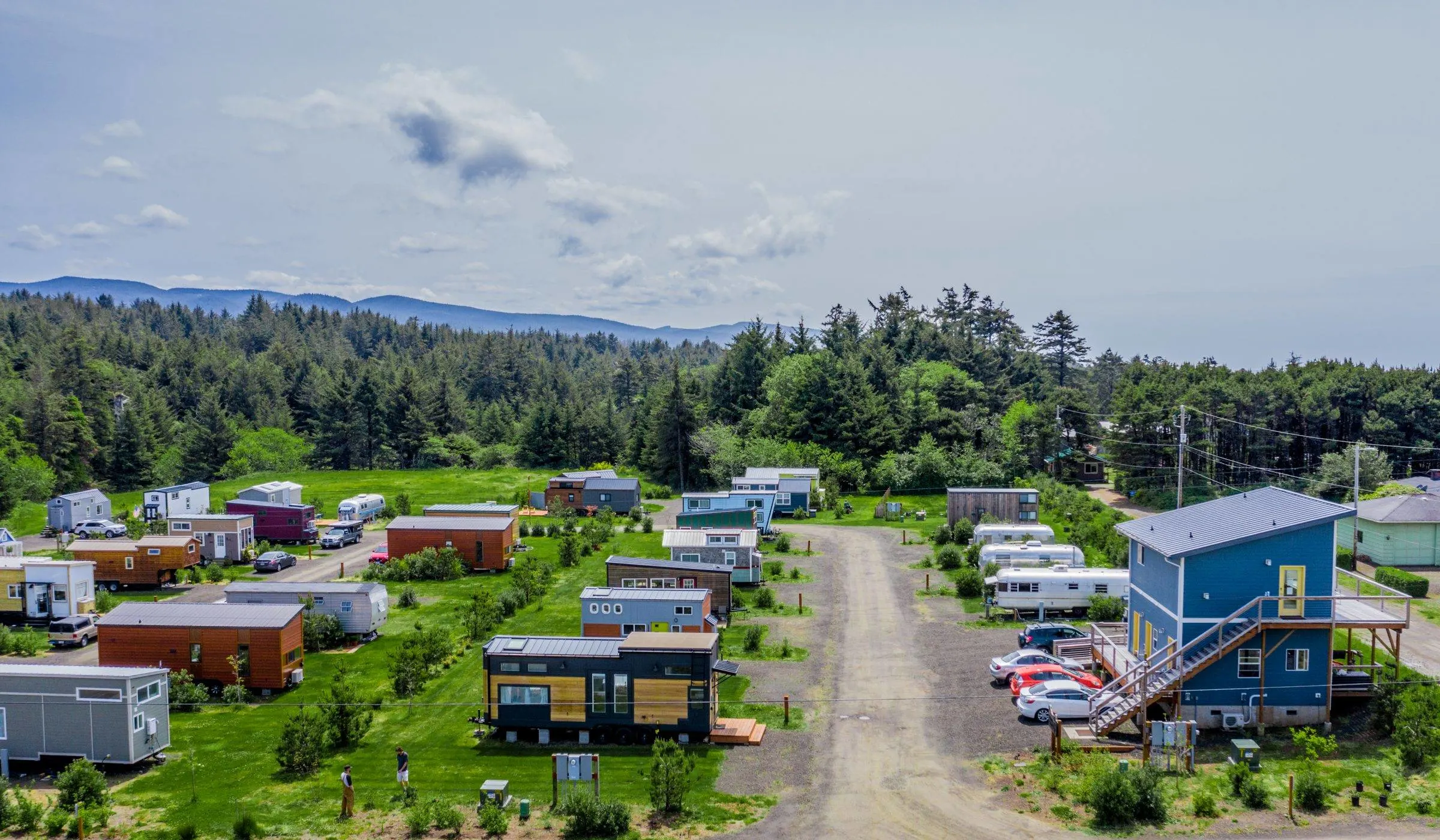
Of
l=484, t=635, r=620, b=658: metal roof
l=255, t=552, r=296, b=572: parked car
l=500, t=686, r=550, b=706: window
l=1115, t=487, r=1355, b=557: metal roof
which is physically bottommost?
l=255, t=552, r=296, b=572: parked car

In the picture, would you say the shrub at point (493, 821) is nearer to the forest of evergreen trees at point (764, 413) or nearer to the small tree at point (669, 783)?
the small tree at point (669, 783)

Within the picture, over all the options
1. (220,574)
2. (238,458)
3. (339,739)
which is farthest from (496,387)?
(339,739)

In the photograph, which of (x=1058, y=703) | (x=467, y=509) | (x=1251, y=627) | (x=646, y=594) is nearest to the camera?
(x=1251, y=627)

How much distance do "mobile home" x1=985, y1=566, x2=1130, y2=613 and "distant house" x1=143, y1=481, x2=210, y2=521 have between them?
186 feet

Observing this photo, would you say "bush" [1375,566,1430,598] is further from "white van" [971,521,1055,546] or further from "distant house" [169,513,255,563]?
"distant house" [169,513,255,563]

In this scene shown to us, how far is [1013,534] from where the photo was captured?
4956 cm

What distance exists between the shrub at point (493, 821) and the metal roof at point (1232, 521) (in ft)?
62.3

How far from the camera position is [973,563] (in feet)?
155

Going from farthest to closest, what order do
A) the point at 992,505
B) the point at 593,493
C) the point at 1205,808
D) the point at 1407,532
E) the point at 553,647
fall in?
the point at 593,493 < the point at 992,505 < the point at 1407,532 < the point at 553,647 < the point at 1205,808

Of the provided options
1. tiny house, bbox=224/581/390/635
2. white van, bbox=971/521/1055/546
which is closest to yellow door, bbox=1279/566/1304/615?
white van, bbox=971/521/1055/546

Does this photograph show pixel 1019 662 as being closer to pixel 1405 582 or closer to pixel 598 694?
pixel 598 694

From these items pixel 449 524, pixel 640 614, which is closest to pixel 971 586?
pixel 640 614

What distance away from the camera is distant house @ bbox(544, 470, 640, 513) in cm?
6925

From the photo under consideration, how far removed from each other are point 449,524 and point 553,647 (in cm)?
2516
